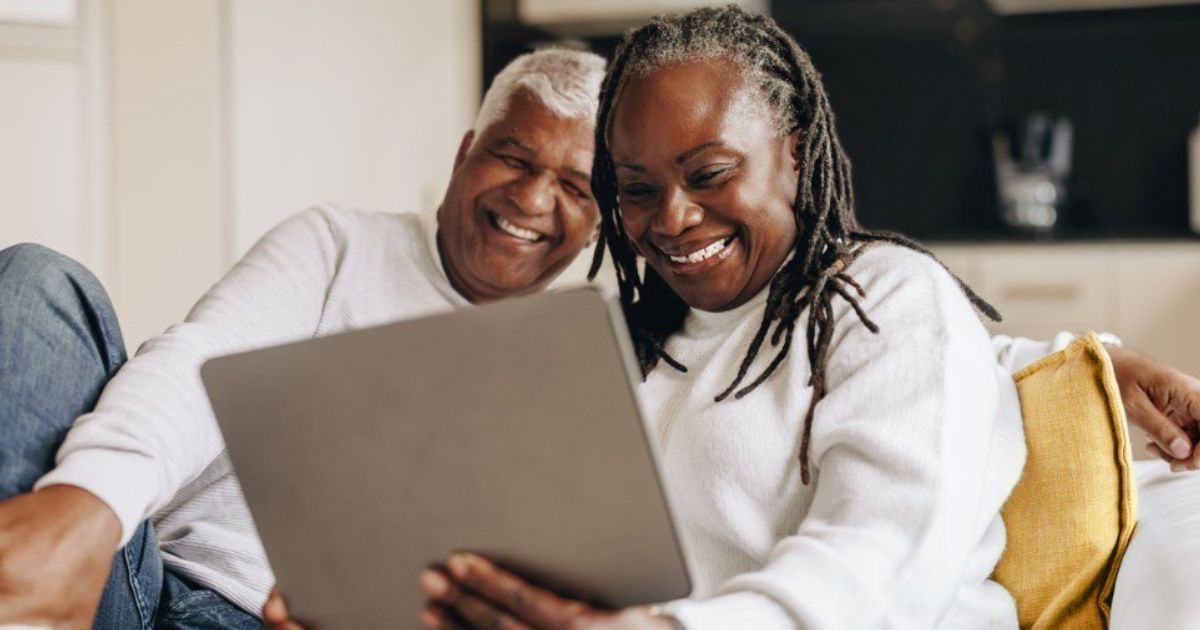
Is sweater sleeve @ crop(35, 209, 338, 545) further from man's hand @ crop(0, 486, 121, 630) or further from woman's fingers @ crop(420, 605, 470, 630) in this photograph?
woman's fingers @ crop(420, 605, 470, 630)

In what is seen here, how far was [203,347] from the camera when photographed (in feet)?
3.82

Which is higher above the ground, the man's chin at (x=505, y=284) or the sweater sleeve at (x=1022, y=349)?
the sweater sleeve at (x=1022, y=349)

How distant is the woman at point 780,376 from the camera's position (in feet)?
2.76

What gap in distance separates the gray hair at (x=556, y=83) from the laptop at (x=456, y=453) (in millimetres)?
699

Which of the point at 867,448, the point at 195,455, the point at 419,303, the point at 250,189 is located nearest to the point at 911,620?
the point at 867,448

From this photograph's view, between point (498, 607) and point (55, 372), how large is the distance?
0.45 meters

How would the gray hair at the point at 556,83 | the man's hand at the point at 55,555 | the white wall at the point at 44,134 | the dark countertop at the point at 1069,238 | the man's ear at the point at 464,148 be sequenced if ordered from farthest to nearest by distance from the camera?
the dark countertop at the point at 1069,238 < the white wall at the point at 44,134 < the man's ear at the point at 464,148 < the gray hair at the point at 556,83 < the man's hand at the point at 55,555

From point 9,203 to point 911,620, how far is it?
2915 mm

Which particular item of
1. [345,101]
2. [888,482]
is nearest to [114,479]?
[888,482]

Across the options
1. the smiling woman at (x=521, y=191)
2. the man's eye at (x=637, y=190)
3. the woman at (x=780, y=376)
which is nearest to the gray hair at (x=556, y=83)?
the smiling woman at (x=521, y=191)

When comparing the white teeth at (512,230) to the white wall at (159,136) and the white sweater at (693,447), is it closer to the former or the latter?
the white sweater at (693,447)

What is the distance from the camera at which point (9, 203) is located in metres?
3.20

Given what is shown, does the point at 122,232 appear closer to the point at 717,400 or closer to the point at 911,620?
the point at 717,400

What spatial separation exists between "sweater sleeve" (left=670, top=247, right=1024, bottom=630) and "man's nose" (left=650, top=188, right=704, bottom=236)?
15cm
